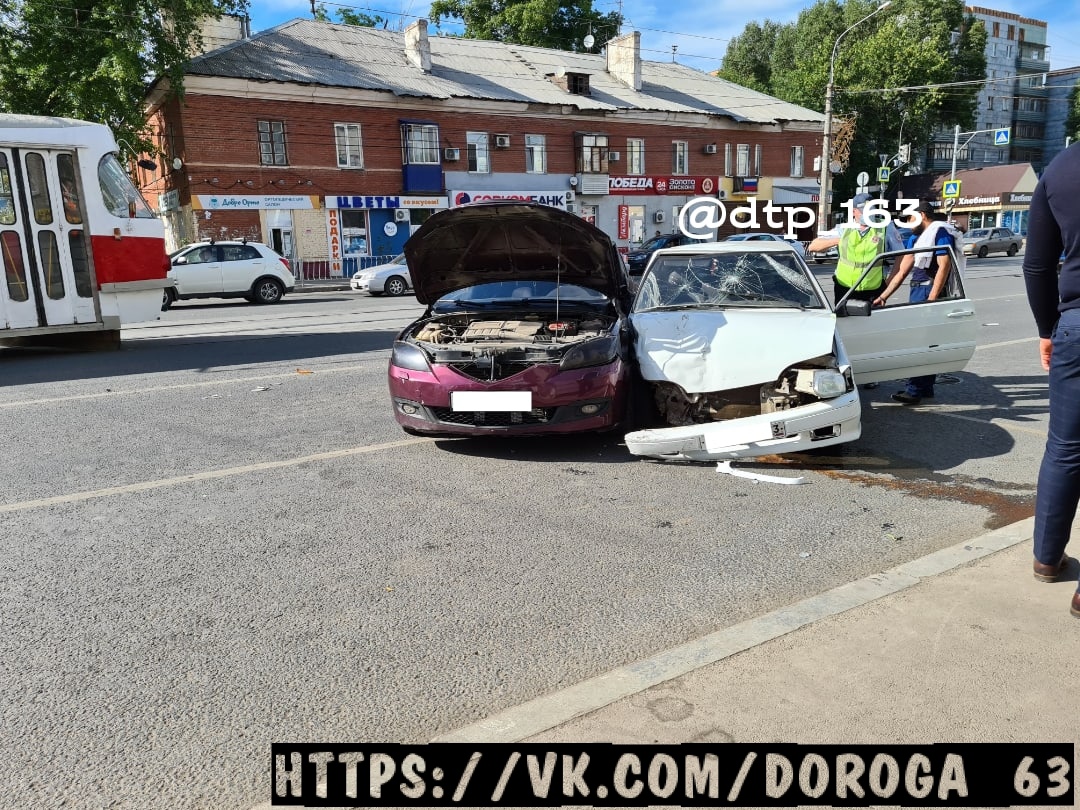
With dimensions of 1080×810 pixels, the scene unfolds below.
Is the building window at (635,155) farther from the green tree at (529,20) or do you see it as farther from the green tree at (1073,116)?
the green tree at (1073,116)

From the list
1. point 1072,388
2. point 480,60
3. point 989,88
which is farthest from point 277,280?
point 989,88

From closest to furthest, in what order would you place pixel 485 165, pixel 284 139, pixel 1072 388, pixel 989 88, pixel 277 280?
pixel 1072 388 → pixel 277 280 → pixel 284 139 → pixel 485 165 → pixel 989 88

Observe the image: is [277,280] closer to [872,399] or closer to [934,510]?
[872,399]

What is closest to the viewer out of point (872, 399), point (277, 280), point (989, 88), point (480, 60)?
point (872, 399)

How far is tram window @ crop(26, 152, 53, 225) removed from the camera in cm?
997

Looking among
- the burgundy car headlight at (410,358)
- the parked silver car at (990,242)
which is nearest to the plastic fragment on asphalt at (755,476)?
the burgundy car headlight at (410,358)

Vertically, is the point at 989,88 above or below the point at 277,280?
above

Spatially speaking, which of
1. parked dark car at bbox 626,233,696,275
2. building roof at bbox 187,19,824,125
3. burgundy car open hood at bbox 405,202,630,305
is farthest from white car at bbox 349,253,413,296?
burgundy car open hood at bbox 405,202,630,305

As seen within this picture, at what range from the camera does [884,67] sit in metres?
54.5

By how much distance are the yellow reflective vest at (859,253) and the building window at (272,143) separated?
26927 millimetres

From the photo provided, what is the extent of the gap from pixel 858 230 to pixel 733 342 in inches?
123

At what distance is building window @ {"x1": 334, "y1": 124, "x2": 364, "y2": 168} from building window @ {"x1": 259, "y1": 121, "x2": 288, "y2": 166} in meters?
2.16

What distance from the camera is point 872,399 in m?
7.52

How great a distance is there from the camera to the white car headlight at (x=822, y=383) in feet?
16.6
